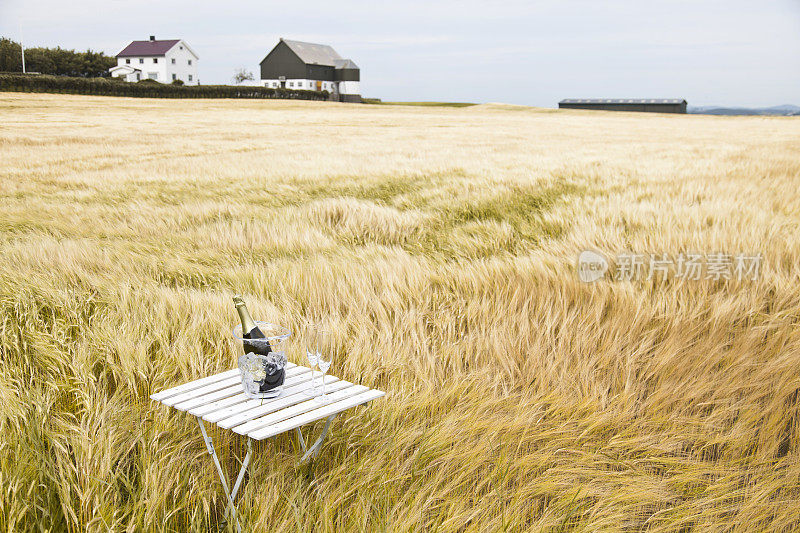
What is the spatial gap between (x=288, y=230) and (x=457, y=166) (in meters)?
5.33

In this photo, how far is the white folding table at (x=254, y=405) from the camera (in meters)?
1.43

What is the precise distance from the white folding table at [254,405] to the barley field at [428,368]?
0.46 feet

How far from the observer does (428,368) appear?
238 centimetres

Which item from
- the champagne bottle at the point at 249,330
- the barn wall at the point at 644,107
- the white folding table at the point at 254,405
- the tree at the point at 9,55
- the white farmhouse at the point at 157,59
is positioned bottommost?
the white folding table at the point at 254,405

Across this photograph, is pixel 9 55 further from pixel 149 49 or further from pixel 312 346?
pixel 312 346

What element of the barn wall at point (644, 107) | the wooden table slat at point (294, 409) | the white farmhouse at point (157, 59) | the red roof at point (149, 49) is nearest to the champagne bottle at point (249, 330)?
the wooden table slat at point (294, 409)

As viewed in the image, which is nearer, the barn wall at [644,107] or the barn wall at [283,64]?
the barn wall at [283,64]

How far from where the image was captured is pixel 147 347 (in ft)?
7.64

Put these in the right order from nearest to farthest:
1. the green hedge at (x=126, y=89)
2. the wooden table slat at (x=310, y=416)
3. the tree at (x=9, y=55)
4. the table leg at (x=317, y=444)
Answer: the wooden table slat at (x=310, y=416) < the table leg at (x=317, y=444) < the green hedge at (x=126, y=89) < the tree at (x=9, y=55)

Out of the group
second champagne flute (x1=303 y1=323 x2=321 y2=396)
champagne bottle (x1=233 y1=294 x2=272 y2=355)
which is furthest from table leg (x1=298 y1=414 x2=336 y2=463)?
champagne bottle (x1=233 y1=294 x2=272 y2=355)

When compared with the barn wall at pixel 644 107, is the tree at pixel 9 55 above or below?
below

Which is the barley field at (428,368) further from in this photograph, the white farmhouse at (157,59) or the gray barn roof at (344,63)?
the gray barn roof at (344,63)

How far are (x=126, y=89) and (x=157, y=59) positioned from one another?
31029 mm

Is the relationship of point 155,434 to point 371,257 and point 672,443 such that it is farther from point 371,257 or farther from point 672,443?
point 371,257
